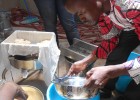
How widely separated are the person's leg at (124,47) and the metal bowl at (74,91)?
0.99ft

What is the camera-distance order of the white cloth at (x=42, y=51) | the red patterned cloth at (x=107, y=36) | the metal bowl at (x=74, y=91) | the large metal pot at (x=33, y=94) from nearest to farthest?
the metal bowl at (x=74, y=91)
the red patterned cloth at (x=107, y=36)
the large metal pot at (x=33, y=94)
the white cloth at (x=42, y=51)

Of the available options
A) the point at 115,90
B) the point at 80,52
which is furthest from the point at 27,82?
the point at 115,90

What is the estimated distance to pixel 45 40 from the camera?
1705 millimetres

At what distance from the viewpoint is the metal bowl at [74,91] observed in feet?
3.33

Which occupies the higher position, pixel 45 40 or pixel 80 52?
pixel 45 40

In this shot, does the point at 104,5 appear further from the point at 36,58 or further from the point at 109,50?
the point at 36,58

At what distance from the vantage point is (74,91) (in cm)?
103

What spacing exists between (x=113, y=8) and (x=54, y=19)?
1.13m

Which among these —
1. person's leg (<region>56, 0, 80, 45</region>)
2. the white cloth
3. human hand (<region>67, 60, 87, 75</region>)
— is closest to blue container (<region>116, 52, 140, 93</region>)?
human hand (<region>67, 60, 87, 75</region>)

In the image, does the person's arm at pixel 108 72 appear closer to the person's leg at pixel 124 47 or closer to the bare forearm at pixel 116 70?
the bare forearm at pixel 116 70

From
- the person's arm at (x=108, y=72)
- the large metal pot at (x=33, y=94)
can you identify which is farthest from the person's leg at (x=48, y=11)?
the person's arm at (x=108, y=72)

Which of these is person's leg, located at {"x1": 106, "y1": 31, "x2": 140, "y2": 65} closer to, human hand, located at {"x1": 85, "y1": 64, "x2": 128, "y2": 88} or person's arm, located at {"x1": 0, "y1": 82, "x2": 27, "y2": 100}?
human hand, located at {"x1": 85, "y1": 64, "x2": 128, "y2": 88}

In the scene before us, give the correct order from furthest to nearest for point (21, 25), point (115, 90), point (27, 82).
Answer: point (21, 25)
point (27, 82)
point (115, 90)

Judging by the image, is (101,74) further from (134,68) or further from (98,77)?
(134,68)
